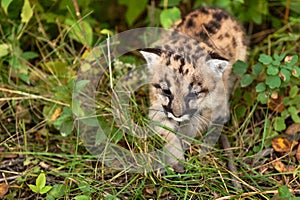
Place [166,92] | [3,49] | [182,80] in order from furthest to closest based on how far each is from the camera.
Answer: [3,49] → [166,92] → [182,80]

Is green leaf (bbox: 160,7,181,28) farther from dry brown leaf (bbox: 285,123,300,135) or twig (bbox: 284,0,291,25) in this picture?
dry brown leaf (bbox: 285,123,300,135)

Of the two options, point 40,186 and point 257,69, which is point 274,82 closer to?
point 257,69

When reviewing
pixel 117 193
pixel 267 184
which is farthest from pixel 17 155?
pixel 267 184

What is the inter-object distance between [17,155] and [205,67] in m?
1.78

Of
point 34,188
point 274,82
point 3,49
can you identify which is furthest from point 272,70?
point 3,49

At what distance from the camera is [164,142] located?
13.9 feet

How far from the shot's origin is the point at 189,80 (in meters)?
3.94

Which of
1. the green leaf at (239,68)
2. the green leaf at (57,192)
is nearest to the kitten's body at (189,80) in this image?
the green leaf at (239,68)

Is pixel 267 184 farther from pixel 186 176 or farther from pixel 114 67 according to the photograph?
pixel 114 67

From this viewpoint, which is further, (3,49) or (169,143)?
(3,49)

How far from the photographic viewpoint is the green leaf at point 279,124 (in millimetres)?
4461

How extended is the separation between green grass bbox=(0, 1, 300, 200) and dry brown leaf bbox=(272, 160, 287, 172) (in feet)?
0.10

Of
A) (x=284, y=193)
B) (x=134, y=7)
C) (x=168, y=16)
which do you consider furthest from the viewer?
(x=134, y=7)

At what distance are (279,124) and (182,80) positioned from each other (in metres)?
1.10
